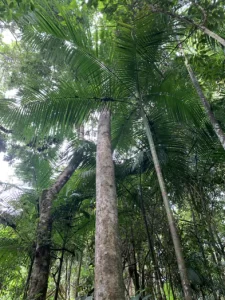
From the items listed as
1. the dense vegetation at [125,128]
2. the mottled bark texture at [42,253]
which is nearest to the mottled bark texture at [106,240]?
the dense vegetation at [125,128]

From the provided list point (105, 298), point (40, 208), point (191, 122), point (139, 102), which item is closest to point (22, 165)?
point (40, 208)

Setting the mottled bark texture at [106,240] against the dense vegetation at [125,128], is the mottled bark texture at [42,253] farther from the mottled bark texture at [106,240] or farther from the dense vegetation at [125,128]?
the mottled bark texture at [106,240]

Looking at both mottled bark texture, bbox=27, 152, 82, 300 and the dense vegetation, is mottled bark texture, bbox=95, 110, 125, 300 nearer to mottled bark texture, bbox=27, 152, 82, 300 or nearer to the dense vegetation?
the dense vegetation

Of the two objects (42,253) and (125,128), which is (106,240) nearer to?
(42,253)

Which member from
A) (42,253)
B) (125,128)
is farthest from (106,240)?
(125,128)

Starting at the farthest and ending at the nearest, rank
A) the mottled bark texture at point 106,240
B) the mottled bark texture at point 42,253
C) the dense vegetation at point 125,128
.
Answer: the mottled bark texture at point 42,253 → the dense vegetation at point 125,128 → the mottled bark texture at point 106,240

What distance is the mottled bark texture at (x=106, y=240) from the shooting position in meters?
1.73

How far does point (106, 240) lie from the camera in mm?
2018

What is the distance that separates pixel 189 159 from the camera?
3.95m

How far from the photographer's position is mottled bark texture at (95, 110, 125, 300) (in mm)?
1727

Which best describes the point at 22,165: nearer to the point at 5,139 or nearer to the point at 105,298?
the point at 5,139

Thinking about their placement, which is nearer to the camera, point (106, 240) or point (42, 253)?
point (106, 240)

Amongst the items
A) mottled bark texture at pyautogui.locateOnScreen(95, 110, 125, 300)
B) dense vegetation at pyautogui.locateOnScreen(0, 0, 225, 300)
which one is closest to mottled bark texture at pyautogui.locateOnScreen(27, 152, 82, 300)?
dense vegetation at pyautogui.locateOnScreen(0, 0, 225, 300)

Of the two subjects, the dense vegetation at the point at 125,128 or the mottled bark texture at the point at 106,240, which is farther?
the dense vegetation at the point at 125,128
